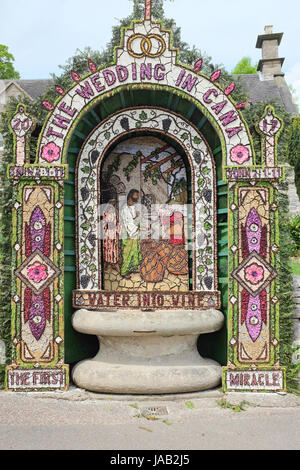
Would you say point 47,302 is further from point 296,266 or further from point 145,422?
point 296,266

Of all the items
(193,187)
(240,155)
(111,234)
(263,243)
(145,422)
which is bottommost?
(145,422)

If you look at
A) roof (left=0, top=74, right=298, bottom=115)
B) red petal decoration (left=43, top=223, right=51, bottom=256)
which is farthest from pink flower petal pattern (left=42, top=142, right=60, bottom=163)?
roof (left=0, top=74, right=298, bottom=115)

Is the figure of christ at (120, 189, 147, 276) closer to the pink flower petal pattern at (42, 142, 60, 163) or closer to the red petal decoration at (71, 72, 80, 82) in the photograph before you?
the pink flower petal pattern at (42, 142, 60, 163)

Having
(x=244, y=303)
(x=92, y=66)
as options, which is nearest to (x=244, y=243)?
(x=244, y=303)

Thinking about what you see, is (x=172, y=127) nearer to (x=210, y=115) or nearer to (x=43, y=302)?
(x=210, y=115)

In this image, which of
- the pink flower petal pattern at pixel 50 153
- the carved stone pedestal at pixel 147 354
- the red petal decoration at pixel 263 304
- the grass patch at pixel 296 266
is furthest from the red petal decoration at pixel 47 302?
the grass patch at pixel 296 266

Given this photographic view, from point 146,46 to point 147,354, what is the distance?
3.98 meters

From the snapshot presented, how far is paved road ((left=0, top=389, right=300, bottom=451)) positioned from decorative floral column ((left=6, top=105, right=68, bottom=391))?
311mm

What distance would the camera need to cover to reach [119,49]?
618 cm

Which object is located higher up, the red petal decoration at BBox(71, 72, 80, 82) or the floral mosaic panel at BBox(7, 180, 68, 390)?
the red petal decoration at BBox(71, 72, 80, 82)

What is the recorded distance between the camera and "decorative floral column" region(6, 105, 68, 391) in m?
5.95

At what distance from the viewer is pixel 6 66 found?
2498 cm

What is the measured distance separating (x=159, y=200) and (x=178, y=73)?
1.76 meters

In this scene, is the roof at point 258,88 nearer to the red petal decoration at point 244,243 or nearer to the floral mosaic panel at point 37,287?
the red petal decoration at point 244,243
